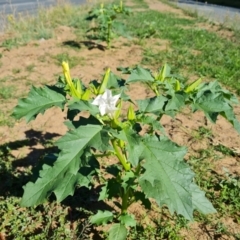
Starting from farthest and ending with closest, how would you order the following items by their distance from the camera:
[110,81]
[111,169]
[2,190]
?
1. [2,190]
2. [111,169]
3. [110,81]

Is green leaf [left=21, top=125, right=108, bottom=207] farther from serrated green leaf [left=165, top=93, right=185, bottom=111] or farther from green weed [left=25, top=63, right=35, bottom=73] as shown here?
green weed [left=25, top=63, right=35, bottom=73]

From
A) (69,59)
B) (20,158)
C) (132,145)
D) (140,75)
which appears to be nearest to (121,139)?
(132,145)

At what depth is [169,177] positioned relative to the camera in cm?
145

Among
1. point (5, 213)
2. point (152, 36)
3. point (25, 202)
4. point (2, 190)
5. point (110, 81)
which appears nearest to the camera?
point (25, 202)

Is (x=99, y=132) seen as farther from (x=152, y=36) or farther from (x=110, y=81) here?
(x=152, y=36)

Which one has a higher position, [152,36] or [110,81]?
[110,81]

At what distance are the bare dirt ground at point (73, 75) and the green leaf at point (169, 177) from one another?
1.00m

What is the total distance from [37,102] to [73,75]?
3.38 m

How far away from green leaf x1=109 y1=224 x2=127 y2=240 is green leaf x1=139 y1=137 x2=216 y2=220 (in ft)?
2.03

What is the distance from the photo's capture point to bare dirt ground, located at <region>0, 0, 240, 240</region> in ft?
10.9

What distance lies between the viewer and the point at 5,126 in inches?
141

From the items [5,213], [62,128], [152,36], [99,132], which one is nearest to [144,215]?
[5,213]

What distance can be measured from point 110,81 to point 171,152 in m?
0.63

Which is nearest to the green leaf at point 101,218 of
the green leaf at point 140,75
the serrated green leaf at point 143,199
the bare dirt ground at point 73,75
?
the serrated green leaf at point 143,199
